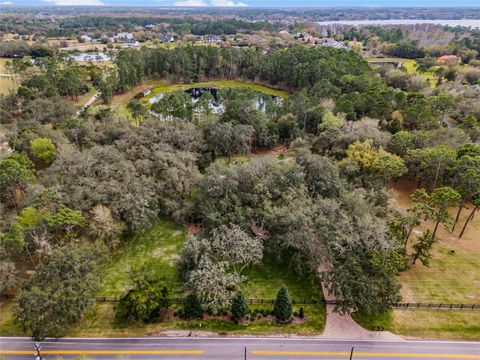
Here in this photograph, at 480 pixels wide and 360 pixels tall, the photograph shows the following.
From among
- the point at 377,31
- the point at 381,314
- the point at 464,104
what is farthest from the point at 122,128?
the point at 377,31

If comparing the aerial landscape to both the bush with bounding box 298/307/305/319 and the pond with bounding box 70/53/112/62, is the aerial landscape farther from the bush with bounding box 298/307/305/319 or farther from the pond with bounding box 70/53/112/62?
the pond with bounding box 70/53/112/62

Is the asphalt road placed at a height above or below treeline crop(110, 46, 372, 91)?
below

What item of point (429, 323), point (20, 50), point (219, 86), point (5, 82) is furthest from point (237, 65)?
point (429, 323)

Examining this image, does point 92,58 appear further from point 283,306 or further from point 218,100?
point 283,306

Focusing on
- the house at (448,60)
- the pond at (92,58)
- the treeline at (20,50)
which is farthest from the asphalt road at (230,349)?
the treeline at (20,50)

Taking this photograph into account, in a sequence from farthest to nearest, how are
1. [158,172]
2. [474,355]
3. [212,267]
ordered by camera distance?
1. [158,172]
2. [212,267]
3. [474,355]

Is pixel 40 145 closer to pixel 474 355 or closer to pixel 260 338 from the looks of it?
pixel 260 338

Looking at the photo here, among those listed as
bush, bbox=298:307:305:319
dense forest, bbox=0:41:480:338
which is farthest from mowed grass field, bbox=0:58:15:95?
bush, bbox=298:307:305:319
